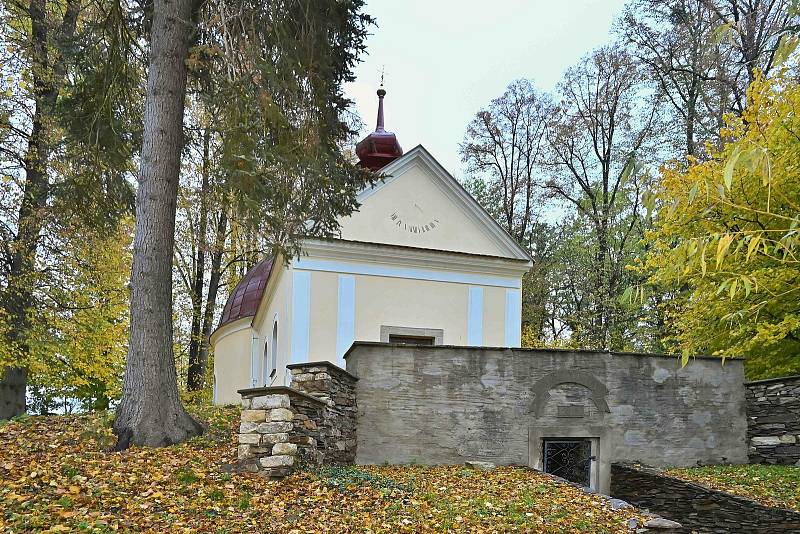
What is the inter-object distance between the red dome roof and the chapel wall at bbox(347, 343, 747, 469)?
36.1 feet

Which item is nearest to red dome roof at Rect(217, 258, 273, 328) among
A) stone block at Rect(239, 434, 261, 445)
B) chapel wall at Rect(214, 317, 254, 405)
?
chapel wall at Rect(214, 317, 254, 405)

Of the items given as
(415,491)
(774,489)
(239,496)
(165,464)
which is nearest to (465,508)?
(415,491)

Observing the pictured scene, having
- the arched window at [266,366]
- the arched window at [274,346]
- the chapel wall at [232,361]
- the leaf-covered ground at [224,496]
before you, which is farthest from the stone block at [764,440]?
the chapel wall at [232,361]

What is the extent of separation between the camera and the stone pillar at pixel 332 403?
874cm

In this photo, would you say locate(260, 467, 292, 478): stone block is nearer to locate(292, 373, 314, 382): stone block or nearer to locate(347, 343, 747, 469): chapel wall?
locate(292, 373, 314, 382): stone block

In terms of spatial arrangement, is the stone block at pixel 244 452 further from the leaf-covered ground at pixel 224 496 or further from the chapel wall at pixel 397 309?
the chapel wall at pixel 397 309

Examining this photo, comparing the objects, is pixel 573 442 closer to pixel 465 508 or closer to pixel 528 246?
pixel 465 508

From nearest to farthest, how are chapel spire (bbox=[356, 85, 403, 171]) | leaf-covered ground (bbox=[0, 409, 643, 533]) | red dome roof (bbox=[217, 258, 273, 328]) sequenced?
leaf-covered ground (bbox=[0, 409, 643, 533])
chapel spire (bbox=[356, 85, 403, 171])
red dome roof (bbox=[217, 258, 273, 328])

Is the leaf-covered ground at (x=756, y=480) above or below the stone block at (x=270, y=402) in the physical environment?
below

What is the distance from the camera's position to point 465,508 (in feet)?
23.1

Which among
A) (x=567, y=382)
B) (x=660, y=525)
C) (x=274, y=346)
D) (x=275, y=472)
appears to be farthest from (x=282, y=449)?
(x=274, y=346)

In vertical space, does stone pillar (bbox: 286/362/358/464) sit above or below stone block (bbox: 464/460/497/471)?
above

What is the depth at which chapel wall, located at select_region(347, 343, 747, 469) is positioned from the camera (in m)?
10.0

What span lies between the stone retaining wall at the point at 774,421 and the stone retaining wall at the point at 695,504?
245 cm
